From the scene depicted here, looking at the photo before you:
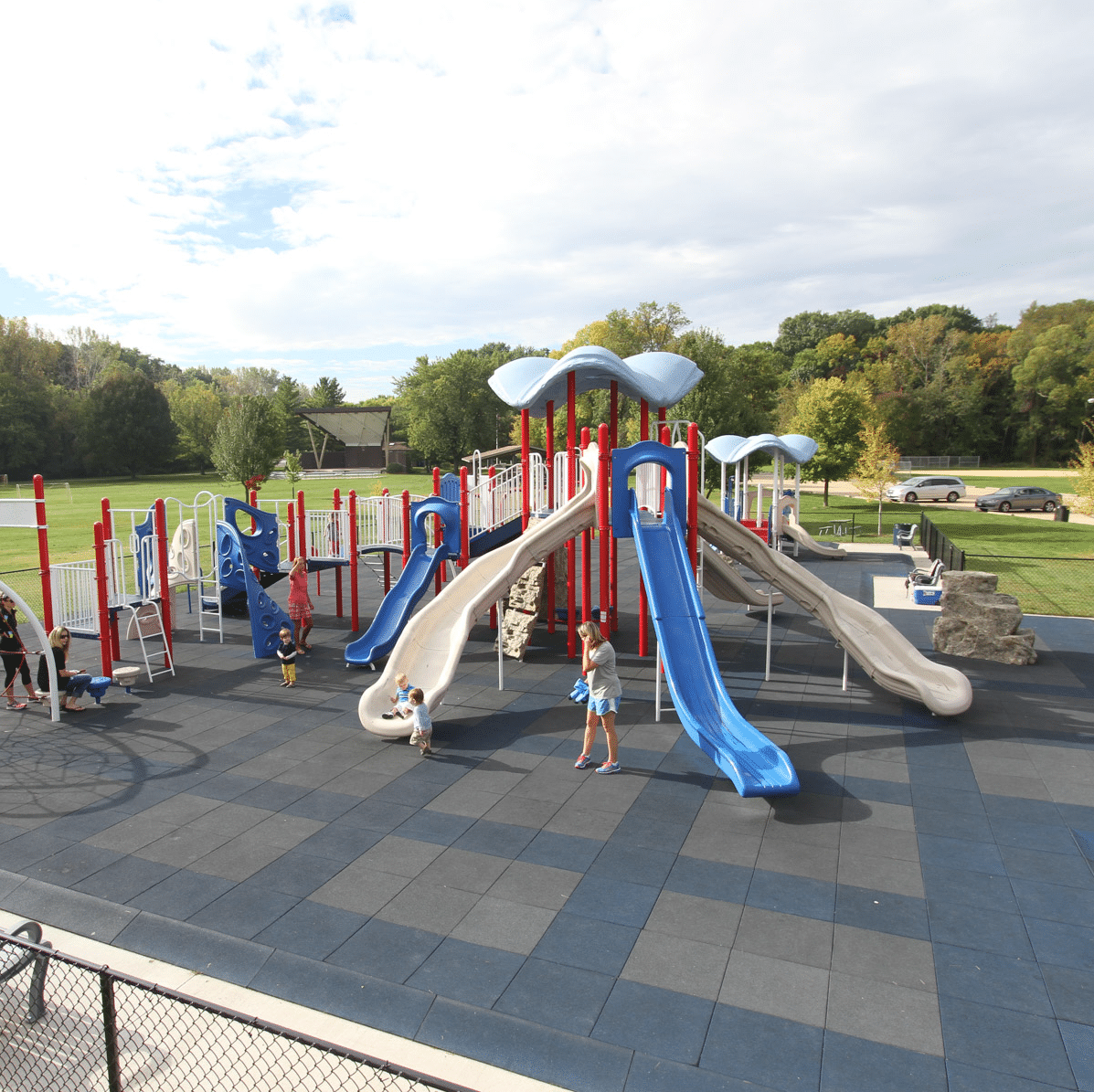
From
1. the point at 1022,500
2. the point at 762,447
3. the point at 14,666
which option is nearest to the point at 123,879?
the point at 14,666

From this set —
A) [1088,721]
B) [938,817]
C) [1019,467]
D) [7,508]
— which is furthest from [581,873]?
[1019,467]

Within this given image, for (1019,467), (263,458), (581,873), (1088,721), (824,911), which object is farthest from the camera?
(1019,467)

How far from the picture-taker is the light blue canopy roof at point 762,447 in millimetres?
25453

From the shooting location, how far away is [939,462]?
7294 centimetres

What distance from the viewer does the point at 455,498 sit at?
18.3 meters

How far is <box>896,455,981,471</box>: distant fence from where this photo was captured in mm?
72438

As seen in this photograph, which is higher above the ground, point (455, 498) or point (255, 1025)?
point (455, 498)

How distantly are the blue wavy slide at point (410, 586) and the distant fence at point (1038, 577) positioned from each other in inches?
555

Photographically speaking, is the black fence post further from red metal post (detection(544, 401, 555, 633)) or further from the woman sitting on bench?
red metal post (detection(544, 401, 555, 633))

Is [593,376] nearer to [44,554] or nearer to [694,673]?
[694,673]

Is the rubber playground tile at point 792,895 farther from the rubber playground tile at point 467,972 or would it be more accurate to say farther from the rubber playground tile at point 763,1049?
the rubber playground tile at point 467,972

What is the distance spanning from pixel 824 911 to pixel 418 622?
7.21 meters

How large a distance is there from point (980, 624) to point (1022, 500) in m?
34.4

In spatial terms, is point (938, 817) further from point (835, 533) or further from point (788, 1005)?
point (835, 533)
